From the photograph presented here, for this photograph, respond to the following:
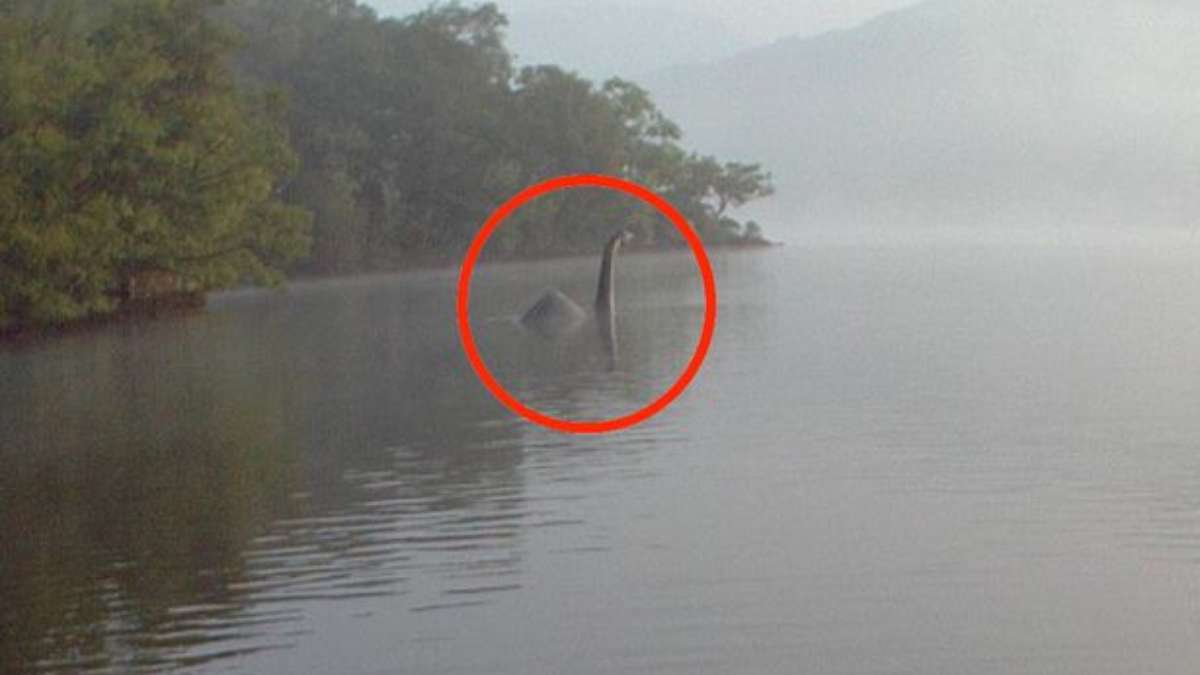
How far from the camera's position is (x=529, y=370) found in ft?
68.5

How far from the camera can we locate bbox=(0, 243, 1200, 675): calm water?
335 inches

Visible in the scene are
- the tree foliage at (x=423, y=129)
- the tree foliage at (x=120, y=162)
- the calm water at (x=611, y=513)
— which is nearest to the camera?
the calm water at (x=611, y=513)

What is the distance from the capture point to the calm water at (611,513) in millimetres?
8516

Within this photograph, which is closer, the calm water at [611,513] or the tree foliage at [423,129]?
the calm water at [611,513]

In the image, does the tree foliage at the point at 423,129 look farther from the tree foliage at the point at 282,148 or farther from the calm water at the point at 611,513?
the calm water at the point at 611,513

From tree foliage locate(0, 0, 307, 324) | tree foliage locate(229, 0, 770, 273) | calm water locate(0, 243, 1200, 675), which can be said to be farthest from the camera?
tree foliage locate(229, 0, 770, 273)

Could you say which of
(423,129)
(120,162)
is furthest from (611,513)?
(423,129)

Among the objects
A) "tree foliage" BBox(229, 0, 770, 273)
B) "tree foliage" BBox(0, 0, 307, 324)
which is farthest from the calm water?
"tree foliage" BBox(229, 0, 770, 273)

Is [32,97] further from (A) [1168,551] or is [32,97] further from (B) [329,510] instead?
(A) [1168,551]

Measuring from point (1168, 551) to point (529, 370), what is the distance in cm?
1138

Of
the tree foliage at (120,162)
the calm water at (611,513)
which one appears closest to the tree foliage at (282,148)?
the tree foliage at (120,162)

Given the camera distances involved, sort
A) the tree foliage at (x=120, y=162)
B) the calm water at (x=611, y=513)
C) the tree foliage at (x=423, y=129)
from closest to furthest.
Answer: the calm water at (x=611, y=513) < the tree foliage at (x=120, y=162) < the tree foliage at (x=423, y=129)

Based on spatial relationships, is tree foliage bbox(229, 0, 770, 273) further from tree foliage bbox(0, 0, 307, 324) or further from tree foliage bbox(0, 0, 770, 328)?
tree foliage bbox(0, 0, 307, 324)

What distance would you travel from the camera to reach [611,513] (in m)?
11.6
